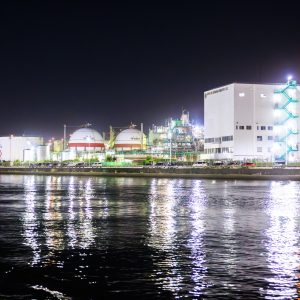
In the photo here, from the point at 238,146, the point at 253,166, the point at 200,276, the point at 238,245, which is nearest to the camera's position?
the point at 200,276

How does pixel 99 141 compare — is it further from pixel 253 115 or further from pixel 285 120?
pixel 285 120

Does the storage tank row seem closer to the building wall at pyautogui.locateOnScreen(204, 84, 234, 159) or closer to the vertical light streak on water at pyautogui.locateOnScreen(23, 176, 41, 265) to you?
the building wall at pyautogui.locateOnScreen(204, 84, 234, 159)

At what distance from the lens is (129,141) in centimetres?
13512

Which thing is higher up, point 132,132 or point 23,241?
point 132,132

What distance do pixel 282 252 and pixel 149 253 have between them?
405cm

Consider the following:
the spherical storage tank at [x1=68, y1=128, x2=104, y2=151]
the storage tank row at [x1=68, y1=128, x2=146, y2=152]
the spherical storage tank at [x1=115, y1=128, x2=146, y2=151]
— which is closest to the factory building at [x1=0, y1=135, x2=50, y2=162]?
the storage tank row at [x1=68, y1=128, x2=146, y2=152]

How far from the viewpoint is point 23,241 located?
69.6 feet

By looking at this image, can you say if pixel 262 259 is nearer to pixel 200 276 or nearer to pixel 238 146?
pixel 200 276

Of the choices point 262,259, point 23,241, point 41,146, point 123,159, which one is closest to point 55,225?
point 23,241

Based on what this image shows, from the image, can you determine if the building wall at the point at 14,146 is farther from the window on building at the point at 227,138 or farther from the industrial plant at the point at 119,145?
the window on building at the point at 227,138

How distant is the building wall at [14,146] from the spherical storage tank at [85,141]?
1577cm

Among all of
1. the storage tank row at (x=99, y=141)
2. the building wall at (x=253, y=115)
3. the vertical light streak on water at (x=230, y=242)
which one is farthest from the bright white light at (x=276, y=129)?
the vertical light streak on water at (x=230, y=242)

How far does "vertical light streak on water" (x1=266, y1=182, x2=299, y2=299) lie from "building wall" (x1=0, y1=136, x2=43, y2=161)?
122236 millimetres

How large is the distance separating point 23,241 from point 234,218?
36.8 feet
